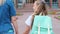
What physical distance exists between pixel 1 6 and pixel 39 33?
6.01 ft

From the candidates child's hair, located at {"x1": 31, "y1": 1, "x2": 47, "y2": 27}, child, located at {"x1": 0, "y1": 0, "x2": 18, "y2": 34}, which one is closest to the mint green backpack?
child's hair, located at {"x1": 31, "y1": 1, "x2": 47, "y2": 27}

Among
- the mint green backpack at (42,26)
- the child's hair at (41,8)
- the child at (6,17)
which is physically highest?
the child at (6,17)

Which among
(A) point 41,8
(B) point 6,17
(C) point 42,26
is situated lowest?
(C) point 42,26

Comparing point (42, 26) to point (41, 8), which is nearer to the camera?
point (42, 26)

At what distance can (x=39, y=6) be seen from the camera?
5.87m

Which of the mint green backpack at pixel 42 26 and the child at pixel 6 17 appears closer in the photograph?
the child at pixel 6 17

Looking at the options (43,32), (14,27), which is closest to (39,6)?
(43,32)

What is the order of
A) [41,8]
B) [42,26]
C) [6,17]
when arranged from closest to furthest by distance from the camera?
[6,17]
[42,26]
[41,8]

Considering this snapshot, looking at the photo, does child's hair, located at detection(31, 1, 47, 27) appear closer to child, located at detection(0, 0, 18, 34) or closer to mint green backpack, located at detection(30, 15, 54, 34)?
mint green backpack, located at detection(30, 15, 54, 34)

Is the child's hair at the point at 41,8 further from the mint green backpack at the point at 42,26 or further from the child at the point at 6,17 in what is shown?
the child at the point at 6,17

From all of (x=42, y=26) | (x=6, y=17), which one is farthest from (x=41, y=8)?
(x=6, y=17)

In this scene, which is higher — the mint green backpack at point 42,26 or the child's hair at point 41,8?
the child's hair at point 41,8

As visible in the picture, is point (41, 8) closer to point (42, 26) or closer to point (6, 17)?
point (42, 26)

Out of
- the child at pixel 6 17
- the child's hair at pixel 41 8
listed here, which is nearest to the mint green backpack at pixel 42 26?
the child's hair at pixel 41 8
